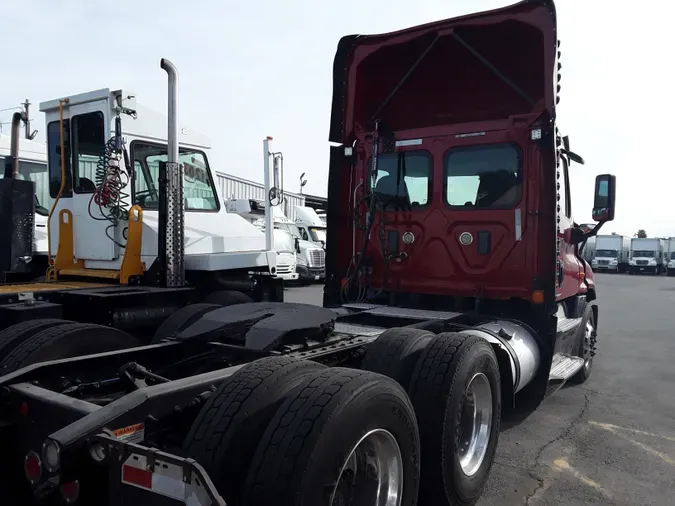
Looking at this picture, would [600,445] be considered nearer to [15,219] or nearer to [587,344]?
[587,344]

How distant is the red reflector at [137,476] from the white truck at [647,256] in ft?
148

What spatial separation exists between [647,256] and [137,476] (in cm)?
4569

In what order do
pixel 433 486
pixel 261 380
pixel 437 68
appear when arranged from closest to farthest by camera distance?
pixel 261 380
pixel 433 486
pixel 437 68

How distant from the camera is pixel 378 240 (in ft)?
21.8

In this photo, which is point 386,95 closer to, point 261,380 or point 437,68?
point 437,68

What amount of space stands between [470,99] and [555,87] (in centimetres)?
125

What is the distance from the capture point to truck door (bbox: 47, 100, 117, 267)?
6.35 meters

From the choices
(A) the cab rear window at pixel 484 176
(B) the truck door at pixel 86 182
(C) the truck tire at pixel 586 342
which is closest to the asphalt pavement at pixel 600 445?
(C) the truck tire at pixel 586 342

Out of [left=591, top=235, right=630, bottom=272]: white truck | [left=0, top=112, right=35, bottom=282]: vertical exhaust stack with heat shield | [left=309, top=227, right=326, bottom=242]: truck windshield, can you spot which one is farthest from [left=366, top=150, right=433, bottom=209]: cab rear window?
[left=591, top=235, right=630, bottom=272]: white truck

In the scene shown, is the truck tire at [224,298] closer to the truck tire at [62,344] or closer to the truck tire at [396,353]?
the truck tire at [62,344]

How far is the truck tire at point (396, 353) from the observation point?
378 cm

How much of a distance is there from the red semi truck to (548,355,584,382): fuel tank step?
0.04 m

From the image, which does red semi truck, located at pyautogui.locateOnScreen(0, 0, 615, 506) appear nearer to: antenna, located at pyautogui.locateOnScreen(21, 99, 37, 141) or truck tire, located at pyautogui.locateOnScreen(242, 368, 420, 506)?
truck tire, located at pyautogui.locateOnScreen(242, 368, 420, 506)

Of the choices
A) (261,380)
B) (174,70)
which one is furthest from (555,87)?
(261,380)
